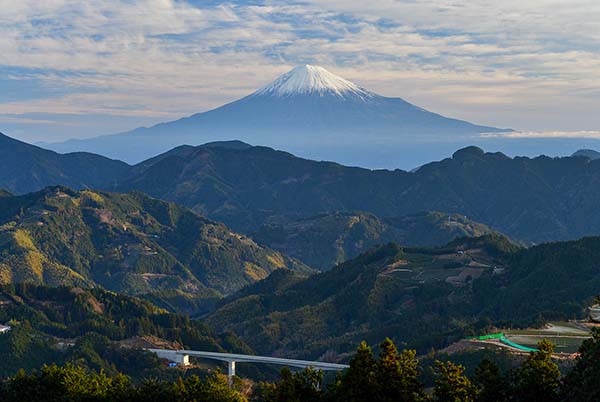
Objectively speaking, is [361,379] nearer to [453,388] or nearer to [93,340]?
[453,388]

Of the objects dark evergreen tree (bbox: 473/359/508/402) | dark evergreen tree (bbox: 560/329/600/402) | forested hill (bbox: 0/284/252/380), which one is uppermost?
dark evergreen tree (bbox: 560/329/600/402)

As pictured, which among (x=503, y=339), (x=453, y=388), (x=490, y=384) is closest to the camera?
(x=453, y=388)

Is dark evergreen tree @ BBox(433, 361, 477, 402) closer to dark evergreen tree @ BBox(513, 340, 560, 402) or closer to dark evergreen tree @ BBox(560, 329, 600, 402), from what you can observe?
dark evergreen tree @ BBox(513, 340, 560, 402)

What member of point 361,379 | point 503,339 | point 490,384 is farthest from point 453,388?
point 503,339

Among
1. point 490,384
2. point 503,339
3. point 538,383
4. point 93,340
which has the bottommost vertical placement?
point 93,340

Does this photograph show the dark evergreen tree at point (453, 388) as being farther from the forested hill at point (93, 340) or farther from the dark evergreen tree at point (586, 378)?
the forested hill at point (93, 340)

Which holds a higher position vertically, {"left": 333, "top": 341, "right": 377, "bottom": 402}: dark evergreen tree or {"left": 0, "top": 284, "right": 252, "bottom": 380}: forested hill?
{"left": 333, "top": 341, "right": 377, "bottom": 402}: dark evergreen tree

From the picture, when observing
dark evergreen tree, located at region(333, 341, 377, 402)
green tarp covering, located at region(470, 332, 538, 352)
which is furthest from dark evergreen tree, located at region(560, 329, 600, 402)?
green tarp covering, located at region(470, 332, 538, 352)

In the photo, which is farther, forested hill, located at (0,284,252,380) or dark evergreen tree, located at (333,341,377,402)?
forested hill, located at (0,284,252,380)

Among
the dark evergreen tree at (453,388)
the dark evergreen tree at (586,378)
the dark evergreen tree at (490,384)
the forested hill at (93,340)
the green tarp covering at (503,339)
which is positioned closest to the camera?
the dark evergreen tree at (586,378)

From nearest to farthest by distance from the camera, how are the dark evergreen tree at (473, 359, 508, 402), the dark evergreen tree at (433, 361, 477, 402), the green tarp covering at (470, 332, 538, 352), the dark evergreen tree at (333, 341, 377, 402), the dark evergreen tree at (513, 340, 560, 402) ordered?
1. the dark evergreen tree at (513, 340, 560, 402)
2. the dark evergreen tree at (433, 361, 477, 402)
3. the dark evergreen tree at (333, 341, 377, 402)
4. the dark evergreen tree at (473, 359, 508, 402)
5. the green tarp covering at (470, 332, 538, 352)

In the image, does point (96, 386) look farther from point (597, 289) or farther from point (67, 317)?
point (597, 289)

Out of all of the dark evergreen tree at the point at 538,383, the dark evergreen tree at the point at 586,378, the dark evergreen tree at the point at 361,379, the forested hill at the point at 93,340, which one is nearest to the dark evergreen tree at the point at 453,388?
the dark evergreen tree at the point at 538,383
